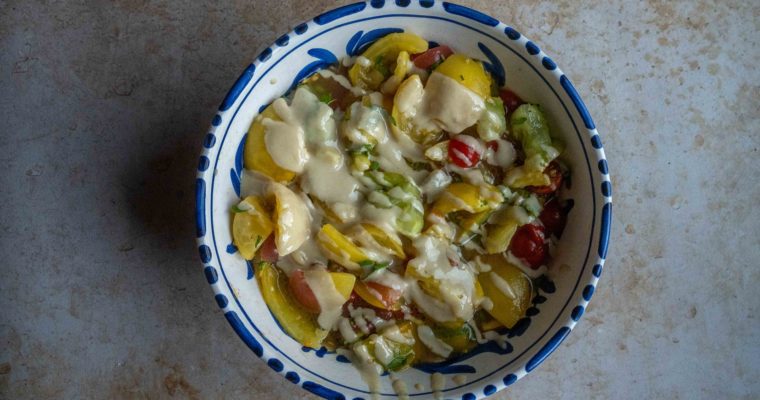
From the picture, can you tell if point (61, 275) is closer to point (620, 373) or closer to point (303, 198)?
point (303, 198)

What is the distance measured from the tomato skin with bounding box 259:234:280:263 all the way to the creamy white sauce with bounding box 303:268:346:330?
10 cm

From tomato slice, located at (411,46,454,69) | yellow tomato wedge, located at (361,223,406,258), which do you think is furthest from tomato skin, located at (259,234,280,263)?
tomato slice, located at (411,46,454,69)

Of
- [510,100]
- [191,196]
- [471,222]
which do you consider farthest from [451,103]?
[191,196]

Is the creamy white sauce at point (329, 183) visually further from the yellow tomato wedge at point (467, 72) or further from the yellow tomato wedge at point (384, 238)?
the yellow tomato wedge at point (467, 72)

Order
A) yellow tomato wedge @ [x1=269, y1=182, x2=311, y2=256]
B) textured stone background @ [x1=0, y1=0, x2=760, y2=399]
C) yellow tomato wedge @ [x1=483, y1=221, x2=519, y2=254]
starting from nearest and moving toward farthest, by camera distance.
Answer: yellow tomato wedge @ [x1=269, y1=182, x2=311, y2=256]
yellow tomato wedge @ [x1=483, y1=221, x2=519, y2=254]
textured stone background @ [x1=0, y1=0, x2=760, y2=399]

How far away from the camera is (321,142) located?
1.75 metres

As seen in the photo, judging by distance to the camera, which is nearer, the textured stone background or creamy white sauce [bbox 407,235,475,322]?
creamy white sauce [bbox 407,235,475,322]

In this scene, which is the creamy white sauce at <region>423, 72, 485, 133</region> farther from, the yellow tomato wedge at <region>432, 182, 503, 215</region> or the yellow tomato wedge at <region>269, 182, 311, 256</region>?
the yellow tomato wedge at <region>269, 182, 311, 256</region>

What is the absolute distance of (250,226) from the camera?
1726 mm

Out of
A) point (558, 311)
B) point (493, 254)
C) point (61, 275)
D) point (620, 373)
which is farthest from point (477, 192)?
point (61, 275)

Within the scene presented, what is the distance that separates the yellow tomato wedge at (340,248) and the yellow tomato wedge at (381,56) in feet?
1.30

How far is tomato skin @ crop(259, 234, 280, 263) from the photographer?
1.76 metres

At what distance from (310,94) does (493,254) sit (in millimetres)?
615

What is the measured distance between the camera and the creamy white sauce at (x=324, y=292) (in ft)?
5.61
